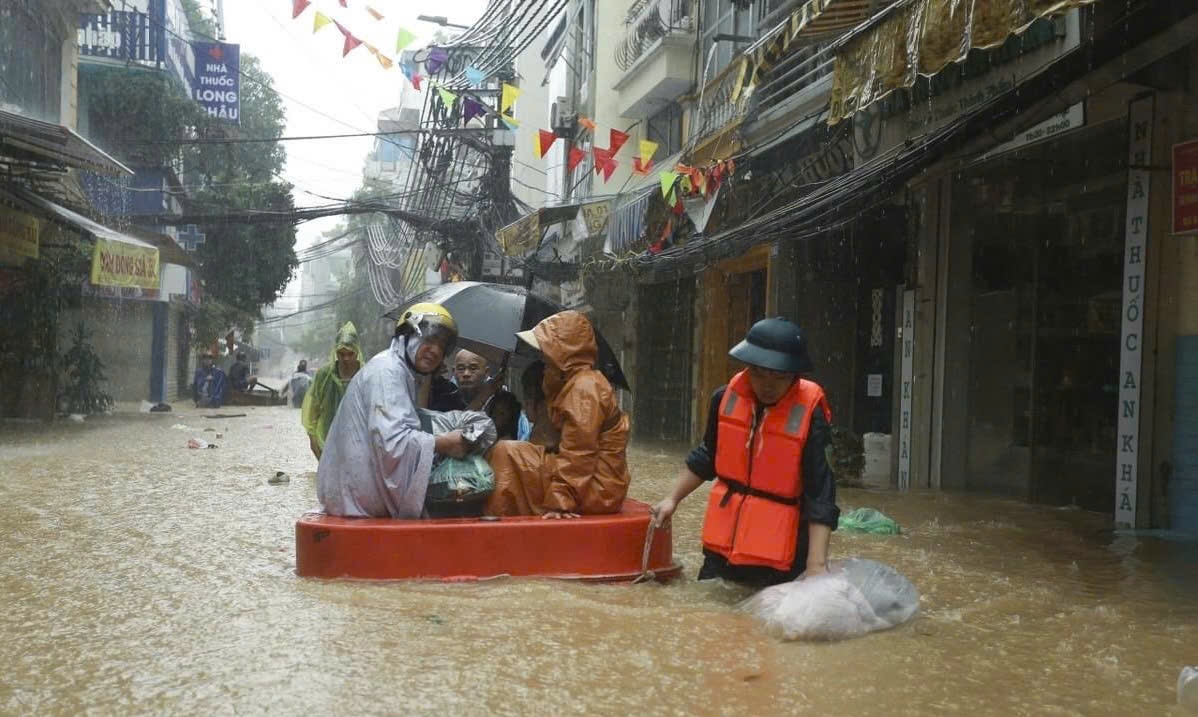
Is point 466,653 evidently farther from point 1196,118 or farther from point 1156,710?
point 1196,118

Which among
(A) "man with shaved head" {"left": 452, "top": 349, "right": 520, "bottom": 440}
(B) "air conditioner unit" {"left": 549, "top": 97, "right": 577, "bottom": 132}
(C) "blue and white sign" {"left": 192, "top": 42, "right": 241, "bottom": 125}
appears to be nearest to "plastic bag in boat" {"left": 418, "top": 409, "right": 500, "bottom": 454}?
(A) "man with shaved head" {"left": 452, "top": 349, "right": 520, "bottom": 440}

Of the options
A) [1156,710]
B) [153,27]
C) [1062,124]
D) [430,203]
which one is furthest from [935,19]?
[153,27]

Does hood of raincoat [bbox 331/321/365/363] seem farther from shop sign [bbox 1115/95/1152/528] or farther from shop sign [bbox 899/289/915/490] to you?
shop sign [bbox 1115/95/1152/528]

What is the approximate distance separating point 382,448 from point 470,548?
62 cm

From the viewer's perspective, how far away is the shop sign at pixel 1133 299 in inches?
291

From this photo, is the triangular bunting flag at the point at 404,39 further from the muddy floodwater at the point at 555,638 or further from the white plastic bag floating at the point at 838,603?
the white plastic bag floating at the point at 838,603

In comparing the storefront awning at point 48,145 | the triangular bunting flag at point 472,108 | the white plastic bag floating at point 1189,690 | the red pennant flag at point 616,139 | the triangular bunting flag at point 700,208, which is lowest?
the white plastic bag floating at point 1189,690

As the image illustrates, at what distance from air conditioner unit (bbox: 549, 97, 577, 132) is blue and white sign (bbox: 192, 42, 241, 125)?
7943mm

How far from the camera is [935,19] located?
21.9ft

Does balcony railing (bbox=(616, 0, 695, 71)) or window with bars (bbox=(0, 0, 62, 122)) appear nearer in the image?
window with bars (bbox=(0, 0, 62, 122))

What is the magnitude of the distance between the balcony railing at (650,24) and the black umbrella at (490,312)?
432 inches

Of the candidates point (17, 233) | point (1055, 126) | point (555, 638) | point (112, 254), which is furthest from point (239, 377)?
point (555, 638)

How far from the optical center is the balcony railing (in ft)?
57.8

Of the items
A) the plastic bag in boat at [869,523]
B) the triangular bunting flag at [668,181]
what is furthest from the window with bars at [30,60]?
the plastic bag in boat at [869,523]
